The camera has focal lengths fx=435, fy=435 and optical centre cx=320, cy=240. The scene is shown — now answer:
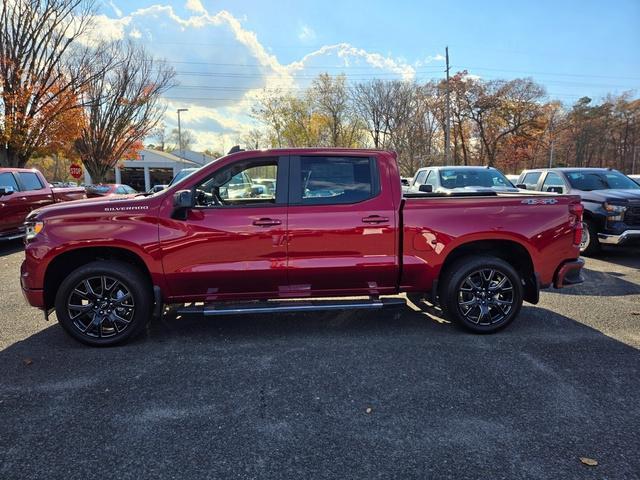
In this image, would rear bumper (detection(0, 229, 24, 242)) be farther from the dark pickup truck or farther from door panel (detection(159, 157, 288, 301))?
the dark pickup truck

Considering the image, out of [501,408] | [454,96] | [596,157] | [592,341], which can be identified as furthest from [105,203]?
[596,157]

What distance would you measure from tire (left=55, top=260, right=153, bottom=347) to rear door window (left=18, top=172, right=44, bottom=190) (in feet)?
26.4

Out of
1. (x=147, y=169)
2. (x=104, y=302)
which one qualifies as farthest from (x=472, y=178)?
(x=147, y=169)

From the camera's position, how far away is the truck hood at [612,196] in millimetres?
8406

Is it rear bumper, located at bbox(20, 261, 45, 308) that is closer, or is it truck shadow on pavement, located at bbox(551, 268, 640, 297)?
rear bumper, located at bbox(20, 261, 45, 308)

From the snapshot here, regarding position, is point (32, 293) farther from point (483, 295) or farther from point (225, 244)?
point (483, 295)

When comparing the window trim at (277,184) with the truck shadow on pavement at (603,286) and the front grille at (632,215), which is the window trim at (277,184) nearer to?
the truck shadow on pavement at (603,286)

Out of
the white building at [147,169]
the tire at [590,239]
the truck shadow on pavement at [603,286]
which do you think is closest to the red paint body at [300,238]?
the truck shadow on pavement at [603,286]

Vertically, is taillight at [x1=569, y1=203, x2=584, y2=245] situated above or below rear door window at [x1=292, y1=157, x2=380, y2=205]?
below

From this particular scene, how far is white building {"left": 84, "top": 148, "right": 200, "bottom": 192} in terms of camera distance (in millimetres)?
41812

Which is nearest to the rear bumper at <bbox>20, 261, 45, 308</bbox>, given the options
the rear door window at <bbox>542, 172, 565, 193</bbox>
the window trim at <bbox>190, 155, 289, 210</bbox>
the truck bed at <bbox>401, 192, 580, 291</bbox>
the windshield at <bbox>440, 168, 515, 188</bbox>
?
the window trim at <bbox>190, 155, 289, 210</bbox>

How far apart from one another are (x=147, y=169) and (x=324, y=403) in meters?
42.9

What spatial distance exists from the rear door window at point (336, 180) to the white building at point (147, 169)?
129 ft

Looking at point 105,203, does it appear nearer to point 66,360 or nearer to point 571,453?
point 66,360
